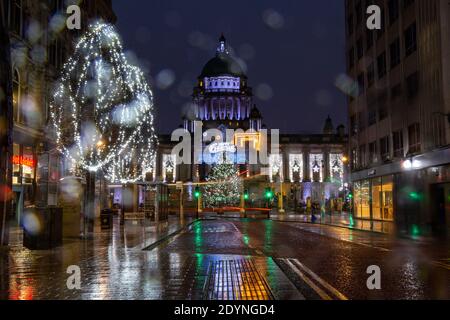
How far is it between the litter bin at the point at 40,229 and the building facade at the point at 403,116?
1878cm

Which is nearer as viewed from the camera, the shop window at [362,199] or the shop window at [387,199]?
the shop window at [387,199]

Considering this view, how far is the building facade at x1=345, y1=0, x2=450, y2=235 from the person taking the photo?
101ft

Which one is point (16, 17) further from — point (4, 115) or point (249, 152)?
point (249, 152)

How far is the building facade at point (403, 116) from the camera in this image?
30.9 m

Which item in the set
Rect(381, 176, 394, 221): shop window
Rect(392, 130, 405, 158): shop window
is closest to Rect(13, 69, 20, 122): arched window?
Rect(392, 130, 405, 158): shop window

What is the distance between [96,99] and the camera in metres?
26.2

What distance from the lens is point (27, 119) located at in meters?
32.0

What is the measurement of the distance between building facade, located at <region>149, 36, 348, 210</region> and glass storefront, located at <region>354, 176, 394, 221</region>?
56.8 m

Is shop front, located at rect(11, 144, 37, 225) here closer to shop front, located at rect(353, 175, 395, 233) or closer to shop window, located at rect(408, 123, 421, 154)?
shop front, located at rect(353, 175, 395, 233)

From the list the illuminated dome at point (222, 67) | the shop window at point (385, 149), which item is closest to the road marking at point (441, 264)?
the shop window at point (385, 149)

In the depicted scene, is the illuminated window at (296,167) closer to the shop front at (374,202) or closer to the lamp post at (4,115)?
the shop front at (374,202)

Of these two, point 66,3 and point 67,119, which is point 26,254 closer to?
point 67,119

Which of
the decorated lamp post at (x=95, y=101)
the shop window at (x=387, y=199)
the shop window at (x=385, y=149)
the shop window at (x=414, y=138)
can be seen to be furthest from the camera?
the shop window at (x=385, y=149)
